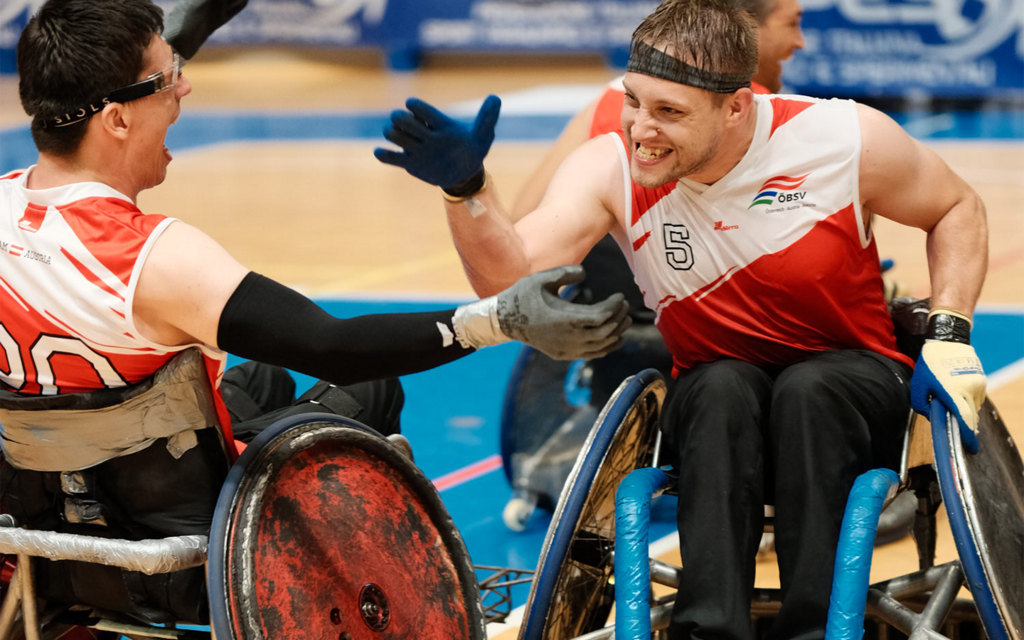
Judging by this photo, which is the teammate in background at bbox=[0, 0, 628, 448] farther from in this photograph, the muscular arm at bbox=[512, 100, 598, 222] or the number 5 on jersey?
the muscular arm at bbox=[512, 100, 598, 222]

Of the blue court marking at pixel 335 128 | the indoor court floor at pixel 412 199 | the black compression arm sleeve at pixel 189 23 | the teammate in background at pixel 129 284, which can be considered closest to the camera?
the teammate in background at pixel 129 284

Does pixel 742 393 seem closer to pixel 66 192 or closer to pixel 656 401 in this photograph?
pixel 656 401

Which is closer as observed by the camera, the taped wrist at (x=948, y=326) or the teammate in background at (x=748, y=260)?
the teammate in background at (x=748, y=260)

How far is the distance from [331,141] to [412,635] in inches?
409

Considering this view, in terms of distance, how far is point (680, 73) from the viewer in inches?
112

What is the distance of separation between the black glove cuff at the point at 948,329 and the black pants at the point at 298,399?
1249 mm

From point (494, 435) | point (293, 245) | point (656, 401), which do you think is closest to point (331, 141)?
point (293, 245)

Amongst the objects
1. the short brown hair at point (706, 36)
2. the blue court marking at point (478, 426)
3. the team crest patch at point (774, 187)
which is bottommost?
the blue court marking at point (478, 426)

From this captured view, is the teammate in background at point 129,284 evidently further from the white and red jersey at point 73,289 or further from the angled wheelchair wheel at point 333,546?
the angled wheelchair wheel at point 333,546

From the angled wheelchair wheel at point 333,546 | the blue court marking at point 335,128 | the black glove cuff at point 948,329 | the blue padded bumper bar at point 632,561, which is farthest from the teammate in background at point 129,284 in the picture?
the blue court marking at point 335,128

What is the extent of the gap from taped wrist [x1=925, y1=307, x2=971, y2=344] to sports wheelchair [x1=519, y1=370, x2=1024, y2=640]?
0.17 m

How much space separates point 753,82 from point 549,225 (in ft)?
4.34

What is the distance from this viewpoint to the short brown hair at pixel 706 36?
283 centimetres

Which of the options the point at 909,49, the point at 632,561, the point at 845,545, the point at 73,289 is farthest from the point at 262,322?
the point at 909,49
